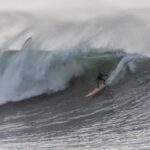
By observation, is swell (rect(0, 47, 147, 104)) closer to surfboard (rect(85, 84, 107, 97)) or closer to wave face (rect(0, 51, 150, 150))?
wave face (rect(0, 51, 150, 150))

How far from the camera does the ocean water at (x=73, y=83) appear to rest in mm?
11441

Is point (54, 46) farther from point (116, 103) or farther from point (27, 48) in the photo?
point (116, 103)

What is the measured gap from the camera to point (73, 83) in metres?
16.2

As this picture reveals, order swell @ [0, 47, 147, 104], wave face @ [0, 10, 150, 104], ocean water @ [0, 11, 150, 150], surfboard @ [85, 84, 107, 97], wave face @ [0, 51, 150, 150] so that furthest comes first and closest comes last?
wave face @ [0, 10, 150, 104], swell @ [0, 47, 147, 104], surfboard @ [85, 84, 107, 97], ocean water @ [0, 11, 150, 150], wave face @ [0, 51, 150, 150]

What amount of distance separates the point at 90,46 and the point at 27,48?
1780 mm

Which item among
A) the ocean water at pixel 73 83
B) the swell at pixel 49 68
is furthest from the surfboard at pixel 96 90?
the swell at pixel 49 68

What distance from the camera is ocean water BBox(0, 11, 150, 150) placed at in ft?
37.5

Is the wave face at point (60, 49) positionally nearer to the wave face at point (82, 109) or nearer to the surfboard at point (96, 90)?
the wave face at point (82, 109)

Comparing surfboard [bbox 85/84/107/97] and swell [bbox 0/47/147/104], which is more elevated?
swell [bbox 0/47/147/104]

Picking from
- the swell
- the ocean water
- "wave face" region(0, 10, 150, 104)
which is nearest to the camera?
the ocean water

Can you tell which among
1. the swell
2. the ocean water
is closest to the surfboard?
the ocean water

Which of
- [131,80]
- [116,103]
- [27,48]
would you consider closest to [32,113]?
[116,103]

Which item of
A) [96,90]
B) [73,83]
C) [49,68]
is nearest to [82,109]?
[96,90]

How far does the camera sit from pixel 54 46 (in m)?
18.4
